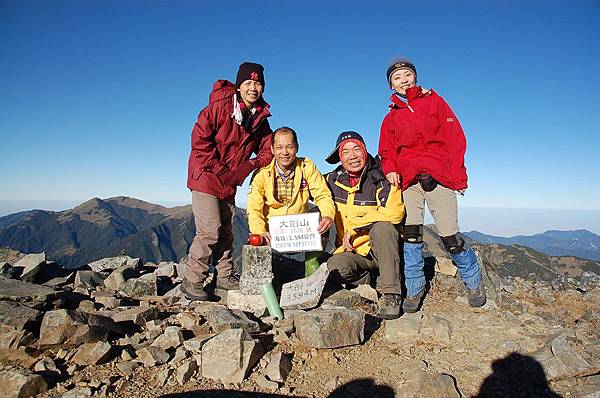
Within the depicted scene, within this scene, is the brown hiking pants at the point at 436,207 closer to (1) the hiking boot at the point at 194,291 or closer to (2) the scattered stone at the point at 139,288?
(1) the hiking boot at the point at 194,291

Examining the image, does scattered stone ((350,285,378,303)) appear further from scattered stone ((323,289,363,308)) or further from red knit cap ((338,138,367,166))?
red knit cap ((338,138,367,166))

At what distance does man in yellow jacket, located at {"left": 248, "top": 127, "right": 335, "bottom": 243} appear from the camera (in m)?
6.22

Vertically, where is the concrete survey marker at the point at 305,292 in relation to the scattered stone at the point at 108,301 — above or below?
above

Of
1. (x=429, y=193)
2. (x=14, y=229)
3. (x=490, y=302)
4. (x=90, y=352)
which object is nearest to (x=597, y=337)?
(x=490, y=302)

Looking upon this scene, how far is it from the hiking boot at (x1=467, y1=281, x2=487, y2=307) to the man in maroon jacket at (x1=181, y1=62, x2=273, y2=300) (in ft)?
13.1

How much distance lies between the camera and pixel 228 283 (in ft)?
23.2

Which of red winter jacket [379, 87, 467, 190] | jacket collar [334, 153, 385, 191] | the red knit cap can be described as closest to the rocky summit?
jacket collar [334, 153, 385, 191]

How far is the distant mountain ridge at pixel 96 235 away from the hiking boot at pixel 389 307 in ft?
468

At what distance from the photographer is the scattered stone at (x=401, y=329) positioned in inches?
191

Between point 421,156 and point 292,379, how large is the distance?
362 centimetres

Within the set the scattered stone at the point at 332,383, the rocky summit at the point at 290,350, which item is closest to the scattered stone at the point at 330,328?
the rocky summit at the point at 290,350

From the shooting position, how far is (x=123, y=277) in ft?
25.2

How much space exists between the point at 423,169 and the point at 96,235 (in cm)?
19940

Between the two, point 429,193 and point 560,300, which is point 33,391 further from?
point 560,300
